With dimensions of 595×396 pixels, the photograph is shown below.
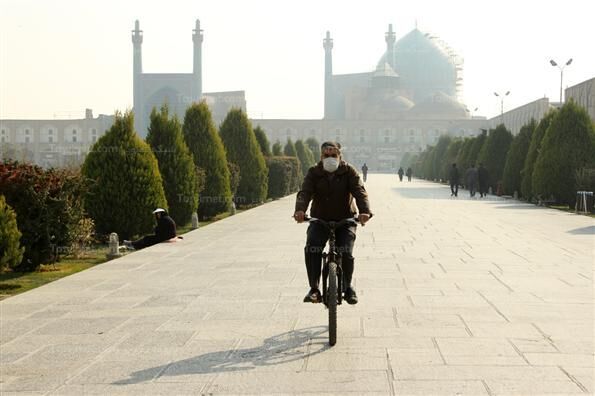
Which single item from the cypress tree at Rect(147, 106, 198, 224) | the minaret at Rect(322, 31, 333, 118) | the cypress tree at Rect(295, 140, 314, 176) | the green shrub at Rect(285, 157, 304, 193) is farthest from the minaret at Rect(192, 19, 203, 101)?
the cypress tree at Rect(147, 106, 198, 224)

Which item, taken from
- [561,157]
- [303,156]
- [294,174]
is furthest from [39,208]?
[303,156]

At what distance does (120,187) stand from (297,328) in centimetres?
846

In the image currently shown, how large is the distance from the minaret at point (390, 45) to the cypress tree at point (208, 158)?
11956cm

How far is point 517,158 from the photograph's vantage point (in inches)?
1200

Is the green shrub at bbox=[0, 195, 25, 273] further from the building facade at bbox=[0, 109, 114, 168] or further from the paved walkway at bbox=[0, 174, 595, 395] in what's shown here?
the building facade at bbox=[0, 109, 114, 168]

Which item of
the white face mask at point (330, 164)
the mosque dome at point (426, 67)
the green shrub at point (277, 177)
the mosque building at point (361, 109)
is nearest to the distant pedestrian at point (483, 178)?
the green shrub at point (277, 177)

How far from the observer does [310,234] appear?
597 centimetres

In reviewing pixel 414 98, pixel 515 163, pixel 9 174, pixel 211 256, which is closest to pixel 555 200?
pixel 515 163

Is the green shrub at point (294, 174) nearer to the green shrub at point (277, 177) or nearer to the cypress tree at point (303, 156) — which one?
the green shrub at point (277, 177)

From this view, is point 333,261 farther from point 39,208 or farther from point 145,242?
point 145,242

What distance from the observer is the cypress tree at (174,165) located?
55.8 ft

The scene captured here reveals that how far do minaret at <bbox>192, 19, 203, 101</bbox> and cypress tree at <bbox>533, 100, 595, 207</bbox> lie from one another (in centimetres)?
9082

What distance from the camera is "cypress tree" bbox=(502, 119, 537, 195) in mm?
30188

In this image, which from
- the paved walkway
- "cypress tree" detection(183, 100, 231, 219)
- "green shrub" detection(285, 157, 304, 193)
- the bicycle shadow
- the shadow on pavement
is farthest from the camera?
"green shrub" detection(285, 157, 304, 193)
